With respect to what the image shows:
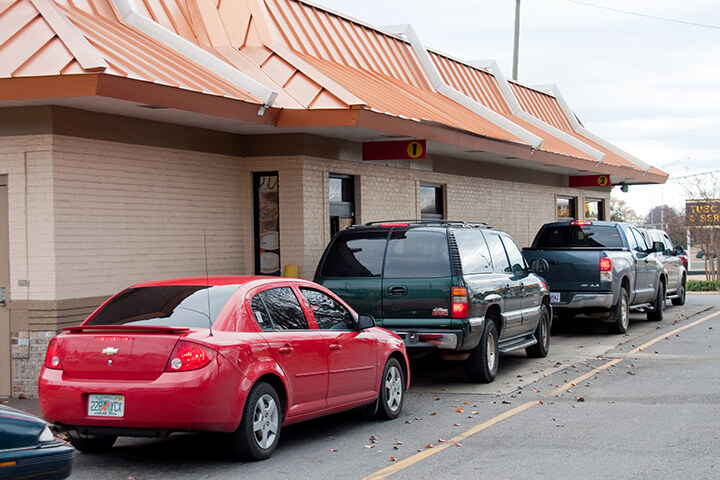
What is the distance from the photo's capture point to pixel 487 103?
2444 centimetres

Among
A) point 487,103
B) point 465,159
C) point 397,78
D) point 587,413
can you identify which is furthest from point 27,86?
point 487,103

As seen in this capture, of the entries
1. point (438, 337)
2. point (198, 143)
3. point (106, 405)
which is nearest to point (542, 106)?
point (198, 143)

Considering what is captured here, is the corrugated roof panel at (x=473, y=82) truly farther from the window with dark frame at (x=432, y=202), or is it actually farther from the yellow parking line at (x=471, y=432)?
the yellow parking line at (x=471, y=432)

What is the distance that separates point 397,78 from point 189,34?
564 cm

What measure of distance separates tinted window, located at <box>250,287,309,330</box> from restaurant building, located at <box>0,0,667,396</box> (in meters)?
3.25

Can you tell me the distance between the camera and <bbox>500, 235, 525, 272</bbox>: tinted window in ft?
44.2

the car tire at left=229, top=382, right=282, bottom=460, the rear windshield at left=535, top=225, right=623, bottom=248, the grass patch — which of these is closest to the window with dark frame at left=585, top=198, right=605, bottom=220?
the grass patch

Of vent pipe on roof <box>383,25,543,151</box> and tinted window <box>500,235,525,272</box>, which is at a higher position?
vent pipe on roof <box>383,25,543,151</box>

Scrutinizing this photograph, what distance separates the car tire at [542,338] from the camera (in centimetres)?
1436

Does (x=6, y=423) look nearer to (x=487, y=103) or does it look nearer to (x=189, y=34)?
(x=189, y=34)

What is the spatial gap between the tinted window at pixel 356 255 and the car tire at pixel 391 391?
1.81m

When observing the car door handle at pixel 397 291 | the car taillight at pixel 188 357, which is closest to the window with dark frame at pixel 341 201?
the car door handle at pixel 397 291

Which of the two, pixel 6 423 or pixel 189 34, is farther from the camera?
pixel 189 34

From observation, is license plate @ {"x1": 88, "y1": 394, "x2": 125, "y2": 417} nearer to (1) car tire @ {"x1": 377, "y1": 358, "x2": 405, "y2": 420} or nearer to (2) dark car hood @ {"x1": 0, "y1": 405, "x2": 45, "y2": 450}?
(2) dark car hood @ {"x1": 0, "y1": 405, "x2": 45, "y2": 450}
